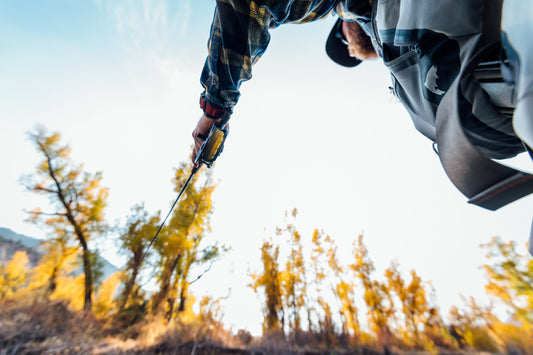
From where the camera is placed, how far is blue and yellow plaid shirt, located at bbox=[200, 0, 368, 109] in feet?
2.71

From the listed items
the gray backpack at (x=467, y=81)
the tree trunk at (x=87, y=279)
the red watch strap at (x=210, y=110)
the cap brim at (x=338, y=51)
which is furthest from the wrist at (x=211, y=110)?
the tree trunk at (x=87, y=279)

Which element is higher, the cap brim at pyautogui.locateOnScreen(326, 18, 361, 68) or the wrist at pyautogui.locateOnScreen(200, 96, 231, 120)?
the cap brim at pyautogui.locateOnScreen(326, 18, 361, 68)

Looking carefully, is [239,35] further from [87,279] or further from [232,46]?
[87,279]

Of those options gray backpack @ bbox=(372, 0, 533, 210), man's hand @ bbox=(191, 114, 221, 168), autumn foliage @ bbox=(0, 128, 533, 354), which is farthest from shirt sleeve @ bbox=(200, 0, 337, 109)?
autumn foliage @ bbox=(0, 128, 533, 354)

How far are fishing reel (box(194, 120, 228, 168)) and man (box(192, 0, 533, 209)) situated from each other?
57 mm

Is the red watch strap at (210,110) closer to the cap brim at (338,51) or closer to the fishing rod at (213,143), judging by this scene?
the fishing rod at (213,143)

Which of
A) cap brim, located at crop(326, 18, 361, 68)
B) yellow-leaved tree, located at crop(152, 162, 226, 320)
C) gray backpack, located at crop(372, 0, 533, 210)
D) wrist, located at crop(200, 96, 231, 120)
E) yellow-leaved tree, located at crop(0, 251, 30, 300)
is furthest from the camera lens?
yellow-leaved tree, located at crop(0, 251, 30, 300)

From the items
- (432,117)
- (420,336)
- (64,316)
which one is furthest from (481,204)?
(64,316)

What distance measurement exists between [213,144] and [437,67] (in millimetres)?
1064

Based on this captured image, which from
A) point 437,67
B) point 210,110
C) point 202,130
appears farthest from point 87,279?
point 437,67

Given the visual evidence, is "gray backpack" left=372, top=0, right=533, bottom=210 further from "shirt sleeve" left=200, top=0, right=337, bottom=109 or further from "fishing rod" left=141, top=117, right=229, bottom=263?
"fishing rod" left=141, top=117, right=229, bottom=263

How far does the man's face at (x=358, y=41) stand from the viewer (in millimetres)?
1146

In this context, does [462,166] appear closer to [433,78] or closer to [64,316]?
[433,78]

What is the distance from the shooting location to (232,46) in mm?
861
